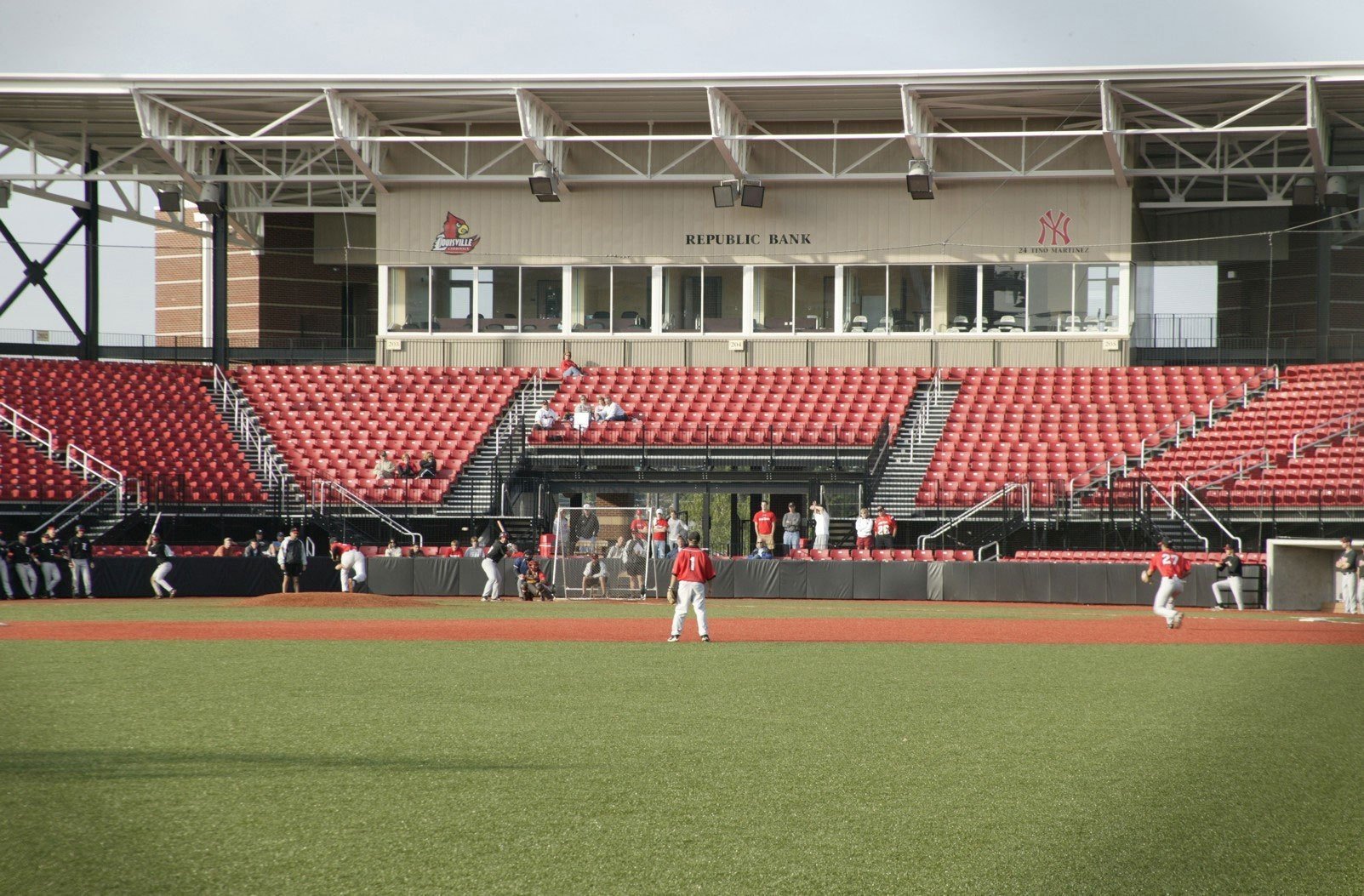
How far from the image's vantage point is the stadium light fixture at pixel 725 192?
131 feet

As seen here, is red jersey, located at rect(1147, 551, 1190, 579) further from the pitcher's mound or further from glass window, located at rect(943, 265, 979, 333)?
Answer: glass window, located at rect(943, 265, 979, 333)

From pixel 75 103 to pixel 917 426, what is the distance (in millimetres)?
23084

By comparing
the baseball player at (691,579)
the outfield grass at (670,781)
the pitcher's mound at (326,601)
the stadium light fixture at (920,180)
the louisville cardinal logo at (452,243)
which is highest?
the stadium light fixture at (920,180)

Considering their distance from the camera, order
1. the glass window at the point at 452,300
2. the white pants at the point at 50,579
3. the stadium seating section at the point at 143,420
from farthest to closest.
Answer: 1. the glass window at the point at 452,300
2. the stadium seating section at the point at 143,420
3. the white pants at the point at 50,579

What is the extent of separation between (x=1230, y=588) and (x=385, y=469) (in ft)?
63.9

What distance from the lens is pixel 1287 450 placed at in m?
34.1

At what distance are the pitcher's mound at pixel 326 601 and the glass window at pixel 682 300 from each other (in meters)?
15.7

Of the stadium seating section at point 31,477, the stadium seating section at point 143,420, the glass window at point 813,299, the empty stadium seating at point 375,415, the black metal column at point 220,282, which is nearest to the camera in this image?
the stadium seating section at point 31,477

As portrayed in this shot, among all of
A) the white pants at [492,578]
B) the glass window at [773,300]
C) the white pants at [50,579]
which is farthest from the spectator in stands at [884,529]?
the white pants at [50,579]

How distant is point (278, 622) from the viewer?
71.3 ft

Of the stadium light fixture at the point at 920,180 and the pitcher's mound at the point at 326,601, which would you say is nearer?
the pitcher's mound at the point at 326,601

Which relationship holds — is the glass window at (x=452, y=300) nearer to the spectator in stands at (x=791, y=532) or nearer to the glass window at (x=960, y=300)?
the spectator in stands at (x=791, y=532)

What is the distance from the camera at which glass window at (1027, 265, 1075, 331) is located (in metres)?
40.5

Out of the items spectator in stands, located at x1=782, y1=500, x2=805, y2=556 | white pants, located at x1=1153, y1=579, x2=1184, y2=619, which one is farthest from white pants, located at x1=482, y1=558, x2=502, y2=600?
white pants, located at x1=1153, y1=579, x2=1184, y2=619
